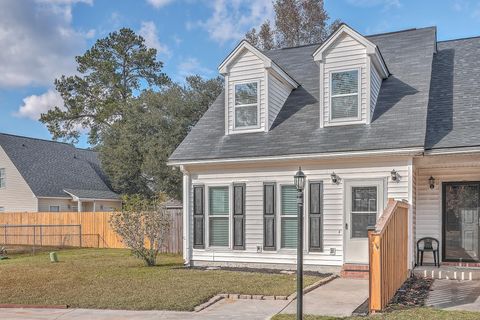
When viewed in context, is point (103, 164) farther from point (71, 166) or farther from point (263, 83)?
point (263, 83)

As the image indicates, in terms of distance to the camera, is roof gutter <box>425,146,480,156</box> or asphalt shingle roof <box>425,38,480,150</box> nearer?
roof gutter <box>425,146,480,156</box>

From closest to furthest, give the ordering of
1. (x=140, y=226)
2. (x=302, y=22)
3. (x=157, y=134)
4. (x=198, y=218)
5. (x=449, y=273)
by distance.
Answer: (x=449, y=273) < (x=198, y=218) < (x=140, y=226) < (x=157, y=134) < (x=302, y=22)

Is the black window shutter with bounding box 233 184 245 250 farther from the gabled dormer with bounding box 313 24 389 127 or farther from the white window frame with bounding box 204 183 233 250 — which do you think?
the gabled dormer with bounding box 313 24 389 127

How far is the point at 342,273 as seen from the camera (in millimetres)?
10422

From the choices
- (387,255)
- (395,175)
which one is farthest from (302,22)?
(387,255)

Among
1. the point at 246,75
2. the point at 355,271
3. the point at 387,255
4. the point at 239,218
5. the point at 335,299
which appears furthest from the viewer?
the point at 246,75

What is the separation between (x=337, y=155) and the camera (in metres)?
10.6

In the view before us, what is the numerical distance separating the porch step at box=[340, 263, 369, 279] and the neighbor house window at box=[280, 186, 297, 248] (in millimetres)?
1409

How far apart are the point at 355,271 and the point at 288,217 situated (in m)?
2.05

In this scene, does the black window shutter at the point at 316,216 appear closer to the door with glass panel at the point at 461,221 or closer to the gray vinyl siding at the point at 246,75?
the gray vinyl siding at the point at 246,75

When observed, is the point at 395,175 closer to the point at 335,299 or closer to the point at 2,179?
the point at 335,299

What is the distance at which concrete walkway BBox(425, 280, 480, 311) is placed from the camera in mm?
7133

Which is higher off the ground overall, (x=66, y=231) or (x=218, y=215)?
(x=218, y=215)

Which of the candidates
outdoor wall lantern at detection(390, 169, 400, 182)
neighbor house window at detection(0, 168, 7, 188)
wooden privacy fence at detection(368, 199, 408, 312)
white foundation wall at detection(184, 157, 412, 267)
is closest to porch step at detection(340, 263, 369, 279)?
white foundation wall at detection(184, 157, 412, 267)
